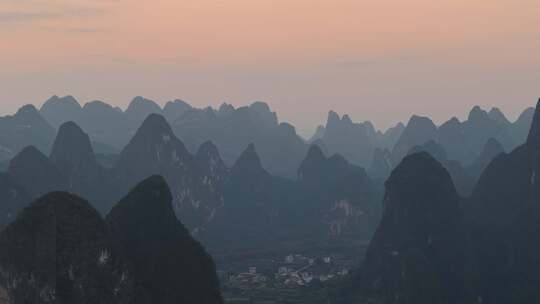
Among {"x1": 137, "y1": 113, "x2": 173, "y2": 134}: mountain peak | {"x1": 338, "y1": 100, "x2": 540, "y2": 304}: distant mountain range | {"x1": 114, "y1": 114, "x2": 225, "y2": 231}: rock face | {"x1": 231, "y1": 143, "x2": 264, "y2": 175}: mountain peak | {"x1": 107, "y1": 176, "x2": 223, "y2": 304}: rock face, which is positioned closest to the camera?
{"x1": 107, "y1": 176, "x2": 223, "y2": 304}: rock face

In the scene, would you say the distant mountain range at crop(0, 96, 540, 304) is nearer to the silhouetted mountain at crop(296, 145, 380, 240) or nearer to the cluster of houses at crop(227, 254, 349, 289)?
the silhouetted mountain at crop(296, 145, 380, 240)

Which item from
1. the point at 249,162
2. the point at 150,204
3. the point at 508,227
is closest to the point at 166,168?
the point at 249,162

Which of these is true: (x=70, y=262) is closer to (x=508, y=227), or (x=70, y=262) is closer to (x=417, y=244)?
(x=417, y=244)

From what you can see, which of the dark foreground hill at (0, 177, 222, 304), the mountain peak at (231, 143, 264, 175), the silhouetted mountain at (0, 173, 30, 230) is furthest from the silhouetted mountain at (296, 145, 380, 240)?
the dark foreground hill at (0, 177, 222, 304)

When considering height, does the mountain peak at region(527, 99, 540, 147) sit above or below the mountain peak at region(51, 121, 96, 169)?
below

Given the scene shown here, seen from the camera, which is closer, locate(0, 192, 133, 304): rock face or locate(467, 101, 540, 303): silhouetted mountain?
locate(0, 192, 133, 304): rock face

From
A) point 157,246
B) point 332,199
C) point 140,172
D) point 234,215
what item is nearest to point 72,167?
point 140,172
